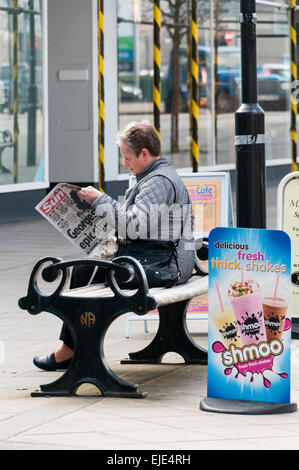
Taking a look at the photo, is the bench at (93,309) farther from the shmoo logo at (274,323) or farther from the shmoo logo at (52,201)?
the shmoo logo at (274,323)

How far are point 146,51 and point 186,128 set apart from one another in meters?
1.75

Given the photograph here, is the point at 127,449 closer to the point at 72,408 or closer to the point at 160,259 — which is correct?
the point at 72,408

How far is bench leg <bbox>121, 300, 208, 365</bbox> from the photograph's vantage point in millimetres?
6512

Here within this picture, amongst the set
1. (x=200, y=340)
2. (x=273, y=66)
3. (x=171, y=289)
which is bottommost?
(x=200, y=340)

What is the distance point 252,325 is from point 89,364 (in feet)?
2.94

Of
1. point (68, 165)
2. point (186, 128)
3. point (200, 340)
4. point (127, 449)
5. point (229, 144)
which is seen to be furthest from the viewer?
point (229, 144)

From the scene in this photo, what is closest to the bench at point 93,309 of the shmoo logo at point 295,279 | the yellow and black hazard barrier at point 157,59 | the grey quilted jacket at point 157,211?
the grey quilted jacket at point 157,211

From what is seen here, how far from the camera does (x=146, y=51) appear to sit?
17.3 m

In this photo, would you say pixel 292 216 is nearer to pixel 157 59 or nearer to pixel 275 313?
pixel 157 59

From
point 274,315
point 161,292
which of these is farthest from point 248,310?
point 161,292

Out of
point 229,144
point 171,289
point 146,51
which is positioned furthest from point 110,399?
point 229,144

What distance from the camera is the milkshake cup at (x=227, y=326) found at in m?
5.28

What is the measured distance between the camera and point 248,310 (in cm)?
525

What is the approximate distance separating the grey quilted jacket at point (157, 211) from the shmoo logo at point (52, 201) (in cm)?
23
